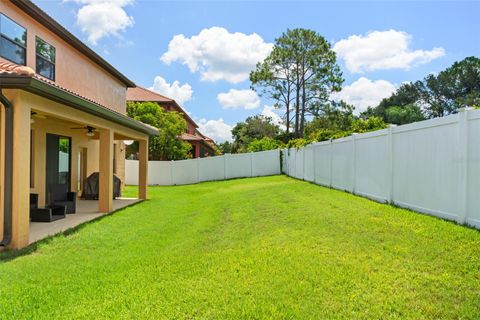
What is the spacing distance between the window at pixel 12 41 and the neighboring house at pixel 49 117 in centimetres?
2

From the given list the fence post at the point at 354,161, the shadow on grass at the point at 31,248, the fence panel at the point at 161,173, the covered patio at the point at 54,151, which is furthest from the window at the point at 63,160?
the fence panel at the point at 161,173

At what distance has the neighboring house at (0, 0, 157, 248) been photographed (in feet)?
22.7

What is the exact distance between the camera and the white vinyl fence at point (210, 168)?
2600 cm

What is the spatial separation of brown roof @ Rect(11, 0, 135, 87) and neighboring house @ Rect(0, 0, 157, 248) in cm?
3

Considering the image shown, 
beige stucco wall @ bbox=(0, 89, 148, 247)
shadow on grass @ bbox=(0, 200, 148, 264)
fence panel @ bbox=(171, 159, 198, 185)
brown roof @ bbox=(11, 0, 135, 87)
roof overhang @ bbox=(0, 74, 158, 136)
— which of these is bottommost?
shadow on grass @ bbox=(0, 200, 148, 264)

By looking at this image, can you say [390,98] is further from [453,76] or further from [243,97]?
Answer: [243,97]

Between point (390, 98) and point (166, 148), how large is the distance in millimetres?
43040

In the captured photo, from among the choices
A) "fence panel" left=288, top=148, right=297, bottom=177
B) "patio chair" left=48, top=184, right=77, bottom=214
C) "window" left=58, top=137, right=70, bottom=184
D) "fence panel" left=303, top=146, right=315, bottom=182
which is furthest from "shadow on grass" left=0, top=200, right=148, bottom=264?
"fence panel" left=288, top=148, right=297, bottom=177

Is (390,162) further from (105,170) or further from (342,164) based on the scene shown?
(105,170)

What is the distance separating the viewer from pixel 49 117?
11.2 meters

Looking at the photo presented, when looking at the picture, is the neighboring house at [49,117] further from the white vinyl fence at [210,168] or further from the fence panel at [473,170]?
the white vinyl fence at [210,168]

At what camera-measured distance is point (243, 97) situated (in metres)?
37.6

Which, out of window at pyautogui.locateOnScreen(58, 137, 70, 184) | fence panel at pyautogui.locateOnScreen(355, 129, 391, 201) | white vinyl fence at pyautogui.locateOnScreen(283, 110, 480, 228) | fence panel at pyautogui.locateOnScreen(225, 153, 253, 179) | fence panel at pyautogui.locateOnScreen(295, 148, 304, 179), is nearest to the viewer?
white vinyl fence at pyautogui.locateOnScreen(283, 110, 480, 228)

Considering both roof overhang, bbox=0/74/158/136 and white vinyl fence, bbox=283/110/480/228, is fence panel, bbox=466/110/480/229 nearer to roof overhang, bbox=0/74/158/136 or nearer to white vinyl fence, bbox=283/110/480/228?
white vinyl fence, bbox=283/110/480/228
